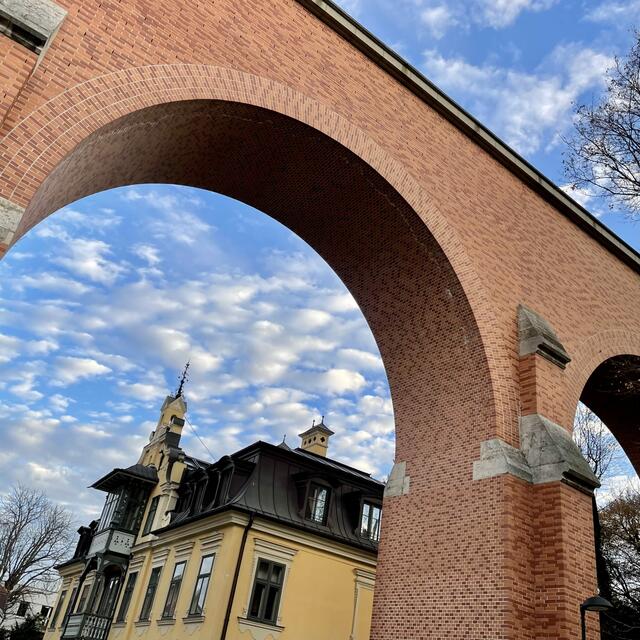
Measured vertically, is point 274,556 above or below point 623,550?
below

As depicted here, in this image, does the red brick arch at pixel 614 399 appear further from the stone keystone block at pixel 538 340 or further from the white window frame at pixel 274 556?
the white window frame at pixel 274 556

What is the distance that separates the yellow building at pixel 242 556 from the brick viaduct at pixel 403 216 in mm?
8948

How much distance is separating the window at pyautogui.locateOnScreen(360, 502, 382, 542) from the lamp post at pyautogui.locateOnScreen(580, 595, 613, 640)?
12940 millimetres

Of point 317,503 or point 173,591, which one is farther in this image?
point 317,503

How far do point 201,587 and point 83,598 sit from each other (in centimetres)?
1195

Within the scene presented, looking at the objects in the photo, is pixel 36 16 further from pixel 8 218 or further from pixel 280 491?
pixel 280 491

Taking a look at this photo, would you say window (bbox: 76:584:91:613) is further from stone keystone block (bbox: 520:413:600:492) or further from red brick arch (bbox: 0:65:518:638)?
stone keystone block (bbox: 520:413:600:492)

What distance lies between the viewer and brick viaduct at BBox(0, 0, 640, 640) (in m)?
6.39

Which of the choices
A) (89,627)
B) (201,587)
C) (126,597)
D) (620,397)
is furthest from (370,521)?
(89,627)

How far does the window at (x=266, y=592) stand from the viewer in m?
16.7

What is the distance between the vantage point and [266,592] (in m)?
16.9

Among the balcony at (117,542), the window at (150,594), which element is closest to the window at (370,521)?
the window at (150,594)

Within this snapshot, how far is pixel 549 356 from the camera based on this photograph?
9.31 meters

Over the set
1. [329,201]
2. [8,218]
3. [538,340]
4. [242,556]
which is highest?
[329,201]
